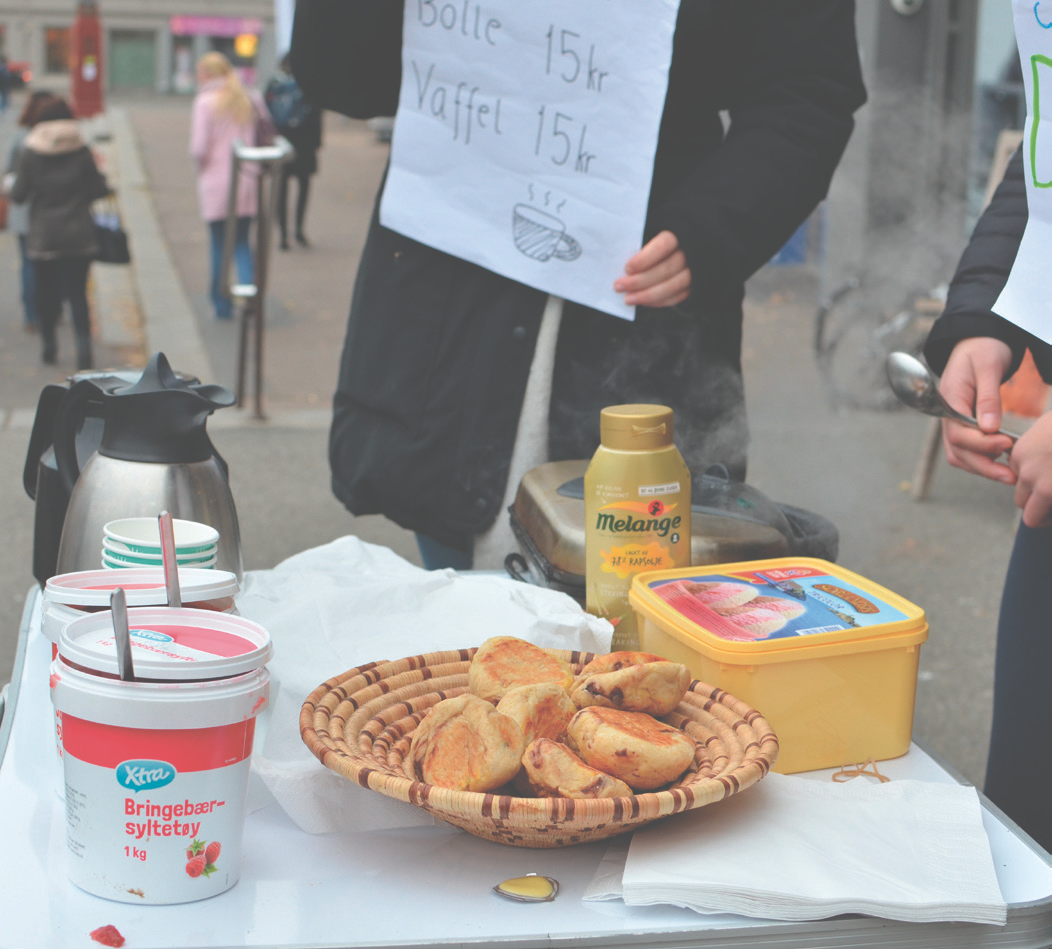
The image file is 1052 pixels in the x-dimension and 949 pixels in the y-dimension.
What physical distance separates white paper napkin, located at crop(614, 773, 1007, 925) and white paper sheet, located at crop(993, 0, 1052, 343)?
1.97ft

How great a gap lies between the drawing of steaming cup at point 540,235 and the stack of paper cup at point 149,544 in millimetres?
713

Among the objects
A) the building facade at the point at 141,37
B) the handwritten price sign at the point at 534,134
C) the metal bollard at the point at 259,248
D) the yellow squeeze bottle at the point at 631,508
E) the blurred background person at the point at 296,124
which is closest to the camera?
the yellow squeeze bottle at the point at 631,508

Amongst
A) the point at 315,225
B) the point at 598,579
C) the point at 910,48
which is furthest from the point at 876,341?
the point at 315,225

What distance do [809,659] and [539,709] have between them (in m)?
0.31

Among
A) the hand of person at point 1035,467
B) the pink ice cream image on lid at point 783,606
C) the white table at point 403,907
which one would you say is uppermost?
the hand of person at point 1035,467

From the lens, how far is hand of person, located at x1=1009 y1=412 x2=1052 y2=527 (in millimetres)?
1310

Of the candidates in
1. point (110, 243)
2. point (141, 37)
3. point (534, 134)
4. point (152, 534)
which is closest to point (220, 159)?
point (110, 243)

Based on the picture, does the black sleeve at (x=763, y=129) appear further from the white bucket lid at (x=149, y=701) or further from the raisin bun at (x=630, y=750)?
the white bucket lid at (x=149, y=701)

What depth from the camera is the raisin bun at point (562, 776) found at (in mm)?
964

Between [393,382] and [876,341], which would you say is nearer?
[393,382]

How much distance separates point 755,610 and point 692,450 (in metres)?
0.70

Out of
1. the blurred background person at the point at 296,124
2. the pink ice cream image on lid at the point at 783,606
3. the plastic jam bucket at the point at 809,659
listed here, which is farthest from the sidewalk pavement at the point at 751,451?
the blurred background person at the point at 296,124

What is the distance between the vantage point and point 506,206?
5.95ft

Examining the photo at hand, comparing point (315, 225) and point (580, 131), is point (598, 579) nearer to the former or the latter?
point (580, 131)
